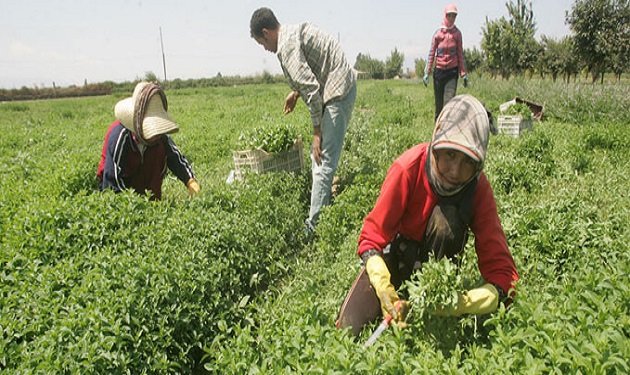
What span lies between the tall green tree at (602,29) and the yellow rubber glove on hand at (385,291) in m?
31.2

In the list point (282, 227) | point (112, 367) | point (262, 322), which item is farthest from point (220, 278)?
point (282, 227)

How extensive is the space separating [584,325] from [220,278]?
87.2 inches

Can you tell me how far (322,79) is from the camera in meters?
4.51

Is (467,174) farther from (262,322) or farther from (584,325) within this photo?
(262,322)

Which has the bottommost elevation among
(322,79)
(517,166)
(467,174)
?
(517,166)

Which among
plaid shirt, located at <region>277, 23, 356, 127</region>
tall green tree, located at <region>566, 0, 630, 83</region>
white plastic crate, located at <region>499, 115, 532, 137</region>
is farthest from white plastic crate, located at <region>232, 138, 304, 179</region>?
tall green tree, located at <region>566, 0, 630, 83</region>

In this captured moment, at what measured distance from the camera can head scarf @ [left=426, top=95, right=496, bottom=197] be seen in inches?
82.8

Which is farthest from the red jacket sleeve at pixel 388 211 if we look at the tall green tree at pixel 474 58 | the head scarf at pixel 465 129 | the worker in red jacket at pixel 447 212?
the tall green tree at pixel 474 58

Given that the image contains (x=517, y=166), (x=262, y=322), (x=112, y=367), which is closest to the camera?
(x=112, y=367)

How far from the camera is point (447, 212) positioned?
253cm

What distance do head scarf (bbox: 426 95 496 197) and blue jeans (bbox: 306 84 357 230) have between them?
215cm

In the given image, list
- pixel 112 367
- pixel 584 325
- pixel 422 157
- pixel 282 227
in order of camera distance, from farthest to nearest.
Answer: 1. pixel 282 227
2. pixel 422 157
3. pixel 112 367
4. pixel 584 325

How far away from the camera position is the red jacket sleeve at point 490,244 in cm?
243

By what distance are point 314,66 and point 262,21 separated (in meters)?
0.70
